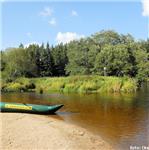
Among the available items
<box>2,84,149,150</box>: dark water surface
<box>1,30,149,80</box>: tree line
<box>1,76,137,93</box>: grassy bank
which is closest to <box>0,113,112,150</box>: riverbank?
<box>2,84,149,150</box>: dark water surface

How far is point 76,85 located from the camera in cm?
5481

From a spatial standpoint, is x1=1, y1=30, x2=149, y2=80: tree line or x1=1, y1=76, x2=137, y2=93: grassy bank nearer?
x1=1, y1=76, x2=137, y2=93: grassy bank

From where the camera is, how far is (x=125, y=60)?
62.2m

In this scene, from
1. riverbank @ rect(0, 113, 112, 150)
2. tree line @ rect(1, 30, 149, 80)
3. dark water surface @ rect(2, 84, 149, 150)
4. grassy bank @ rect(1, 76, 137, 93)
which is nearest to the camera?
riverbank @ rect(0, 113, 112, 150)

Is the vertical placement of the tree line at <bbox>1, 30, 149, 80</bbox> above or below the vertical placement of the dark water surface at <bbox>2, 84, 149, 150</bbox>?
above

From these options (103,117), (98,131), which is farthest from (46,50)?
(98,131)

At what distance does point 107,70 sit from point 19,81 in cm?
1588

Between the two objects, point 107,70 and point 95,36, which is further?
point 95,36

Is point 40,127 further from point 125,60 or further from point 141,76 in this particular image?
point 141,76

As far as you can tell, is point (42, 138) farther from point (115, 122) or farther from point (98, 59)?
point (98, 59)

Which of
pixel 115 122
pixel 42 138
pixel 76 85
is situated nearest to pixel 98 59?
pixel 76 85

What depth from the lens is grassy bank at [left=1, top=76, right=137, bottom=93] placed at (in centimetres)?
5256

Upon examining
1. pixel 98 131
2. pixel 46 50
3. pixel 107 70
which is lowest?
pixel 98 131

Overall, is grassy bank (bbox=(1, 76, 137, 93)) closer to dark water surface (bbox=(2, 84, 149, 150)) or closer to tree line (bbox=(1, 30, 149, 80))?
tree line (bbox=(1, 30, 149, 80))
